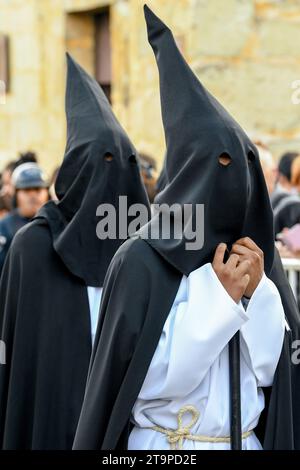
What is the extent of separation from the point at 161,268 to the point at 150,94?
632 cm

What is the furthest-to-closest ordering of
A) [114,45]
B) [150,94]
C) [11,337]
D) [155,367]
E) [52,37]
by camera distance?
[52,37], [114,45], [150,94], [11,337], [155,367]

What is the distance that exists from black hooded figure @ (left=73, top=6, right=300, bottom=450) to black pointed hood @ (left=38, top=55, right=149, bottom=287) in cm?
136

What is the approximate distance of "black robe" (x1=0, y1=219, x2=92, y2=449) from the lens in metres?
4.92

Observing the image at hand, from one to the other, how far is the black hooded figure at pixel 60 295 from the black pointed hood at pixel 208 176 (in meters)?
1.35

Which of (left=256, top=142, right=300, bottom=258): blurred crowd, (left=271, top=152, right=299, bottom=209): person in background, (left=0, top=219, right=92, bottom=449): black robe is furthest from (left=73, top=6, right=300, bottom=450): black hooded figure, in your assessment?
(left=271, top=152, right=299, bottom=209): person in background

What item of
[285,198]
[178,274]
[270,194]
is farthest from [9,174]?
[178,274]

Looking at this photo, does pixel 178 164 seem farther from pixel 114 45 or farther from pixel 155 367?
pixel 114 45

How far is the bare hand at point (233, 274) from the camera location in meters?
3.39

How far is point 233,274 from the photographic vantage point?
3391 mm

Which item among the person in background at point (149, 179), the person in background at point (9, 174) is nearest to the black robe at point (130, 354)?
the person in background at point (149, 179)

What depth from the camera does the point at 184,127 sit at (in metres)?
3.53

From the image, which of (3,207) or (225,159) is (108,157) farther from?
(3,207)
